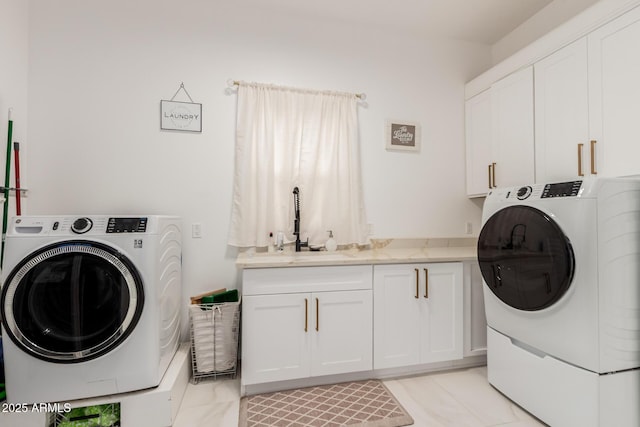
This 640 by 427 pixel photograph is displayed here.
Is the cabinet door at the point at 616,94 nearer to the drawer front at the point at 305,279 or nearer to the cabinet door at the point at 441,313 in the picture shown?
the cabinet door at the point at 441,313

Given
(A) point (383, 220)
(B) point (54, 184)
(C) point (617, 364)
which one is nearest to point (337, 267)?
(A) point (383, 220)

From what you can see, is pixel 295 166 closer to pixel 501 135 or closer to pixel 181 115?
pixel 181 115

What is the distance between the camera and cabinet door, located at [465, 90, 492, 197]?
8.41 feet

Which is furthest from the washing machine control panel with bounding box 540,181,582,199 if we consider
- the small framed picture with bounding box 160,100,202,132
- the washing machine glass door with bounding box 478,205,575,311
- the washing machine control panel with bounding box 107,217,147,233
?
the small framed picture with bounding box 160,100,202,132

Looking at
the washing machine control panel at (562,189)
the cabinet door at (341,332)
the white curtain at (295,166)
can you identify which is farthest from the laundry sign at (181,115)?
the washing machine control panel at (562,189)

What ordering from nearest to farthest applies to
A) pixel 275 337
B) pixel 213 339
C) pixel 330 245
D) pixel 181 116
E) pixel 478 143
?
pixel 275 337, pixel 213 339, pixel 181 116, pixel 330 245, pixel 478 143

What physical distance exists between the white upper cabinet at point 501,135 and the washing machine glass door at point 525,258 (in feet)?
2.20

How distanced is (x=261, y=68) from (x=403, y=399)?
101 inches

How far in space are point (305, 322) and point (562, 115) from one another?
2122 mm

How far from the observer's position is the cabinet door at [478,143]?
256 cm

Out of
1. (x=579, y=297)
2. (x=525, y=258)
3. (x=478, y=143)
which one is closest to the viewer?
(x=579, y=297)

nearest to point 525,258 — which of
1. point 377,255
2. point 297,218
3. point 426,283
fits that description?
point 426,283

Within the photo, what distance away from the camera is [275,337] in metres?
1.88

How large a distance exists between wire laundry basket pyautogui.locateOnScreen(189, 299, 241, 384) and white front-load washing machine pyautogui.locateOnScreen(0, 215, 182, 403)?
A: 0.45 m
